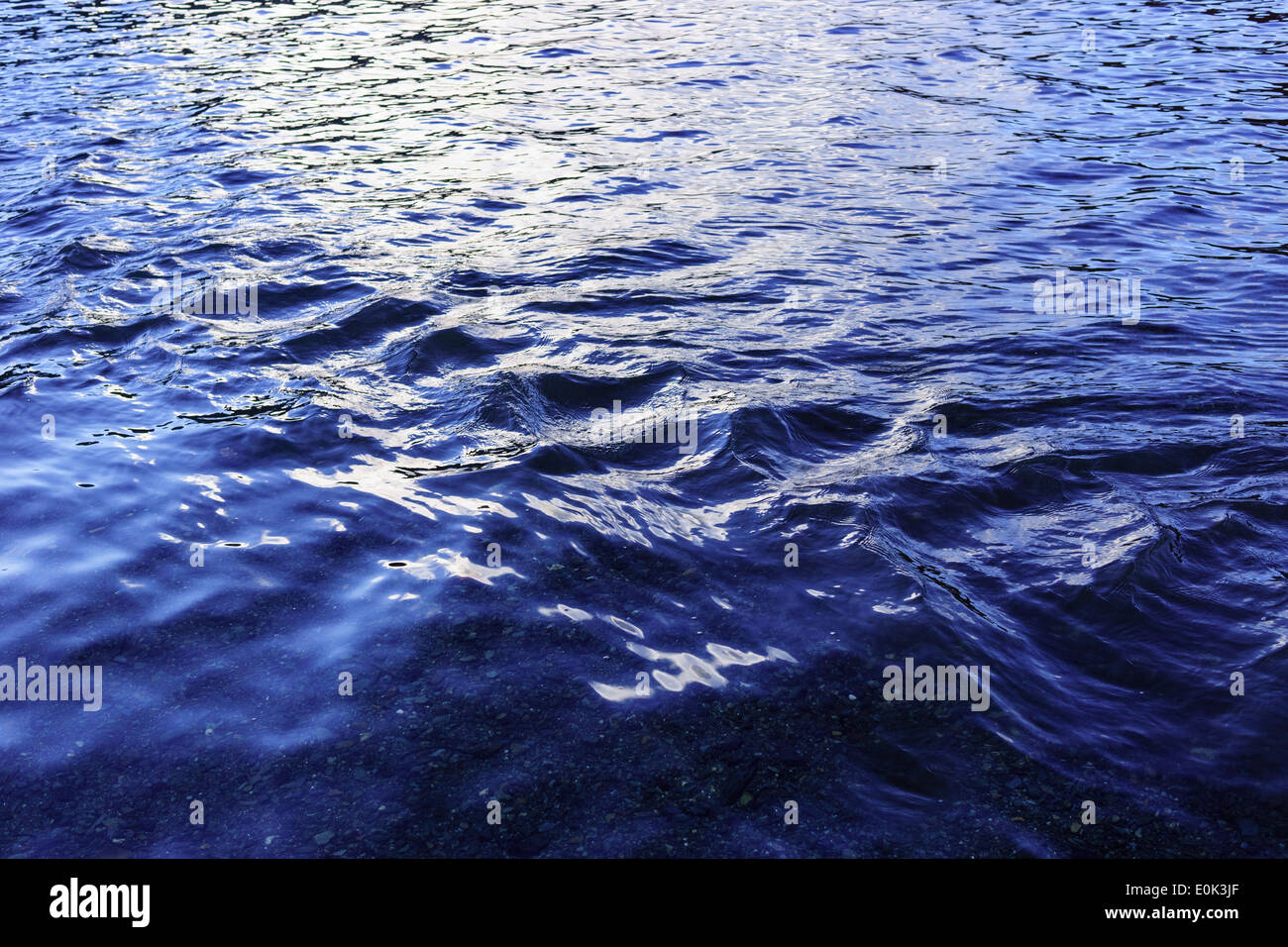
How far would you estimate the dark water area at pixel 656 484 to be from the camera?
5590 mm

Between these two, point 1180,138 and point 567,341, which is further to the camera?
point 1180,138

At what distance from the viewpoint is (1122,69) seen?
18.8 meters

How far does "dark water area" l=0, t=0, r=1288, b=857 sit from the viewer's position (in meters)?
5.59

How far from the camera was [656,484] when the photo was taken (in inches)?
325

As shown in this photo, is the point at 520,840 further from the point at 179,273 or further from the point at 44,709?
the point at 179,273

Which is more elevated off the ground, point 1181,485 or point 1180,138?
point 1180,138

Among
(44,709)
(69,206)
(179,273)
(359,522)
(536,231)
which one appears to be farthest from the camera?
(69,206)

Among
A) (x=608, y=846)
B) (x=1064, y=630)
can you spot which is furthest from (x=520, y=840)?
(x=1064, y=630)

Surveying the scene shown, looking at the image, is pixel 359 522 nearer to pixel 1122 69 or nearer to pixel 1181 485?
pixel 1181 485

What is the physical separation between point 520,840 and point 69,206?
12.9 m

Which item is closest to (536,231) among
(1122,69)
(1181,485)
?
(1181,485)

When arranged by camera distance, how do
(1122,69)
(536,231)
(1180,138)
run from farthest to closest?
(1122,69) → (1180,138) → (536,231)

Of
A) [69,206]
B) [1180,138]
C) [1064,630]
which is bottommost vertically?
[69,206]

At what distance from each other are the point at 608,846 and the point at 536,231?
9.52 meters
